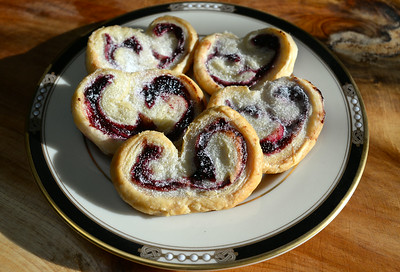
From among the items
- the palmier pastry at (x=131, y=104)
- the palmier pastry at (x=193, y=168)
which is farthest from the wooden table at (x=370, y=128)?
the palmier pastry at (x=131, y=104)

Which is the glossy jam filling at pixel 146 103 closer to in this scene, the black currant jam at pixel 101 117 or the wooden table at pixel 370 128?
the black currant jam at pixel 101 117

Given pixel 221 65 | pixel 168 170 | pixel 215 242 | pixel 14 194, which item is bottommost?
pixel 14 194

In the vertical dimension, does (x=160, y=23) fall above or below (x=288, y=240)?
Result: above

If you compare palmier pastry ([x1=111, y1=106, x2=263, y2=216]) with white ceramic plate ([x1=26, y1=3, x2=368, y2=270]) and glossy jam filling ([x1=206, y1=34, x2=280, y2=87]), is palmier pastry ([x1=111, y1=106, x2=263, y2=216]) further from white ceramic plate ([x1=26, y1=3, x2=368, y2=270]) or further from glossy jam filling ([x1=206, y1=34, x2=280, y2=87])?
glossy jam filling ([x1=206, y1=34, x2=280, y2=87])

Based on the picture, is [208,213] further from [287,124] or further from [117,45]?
[117,45]

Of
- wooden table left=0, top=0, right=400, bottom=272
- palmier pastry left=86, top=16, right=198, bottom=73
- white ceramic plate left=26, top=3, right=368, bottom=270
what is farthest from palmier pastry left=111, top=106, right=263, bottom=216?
palmier pastry left=86, top=16, right=198, bottom=73

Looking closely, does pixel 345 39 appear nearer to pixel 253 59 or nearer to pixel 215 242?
pixel 253 59

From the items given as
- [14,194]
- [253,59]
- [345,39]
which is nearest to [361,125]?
[253,59]
